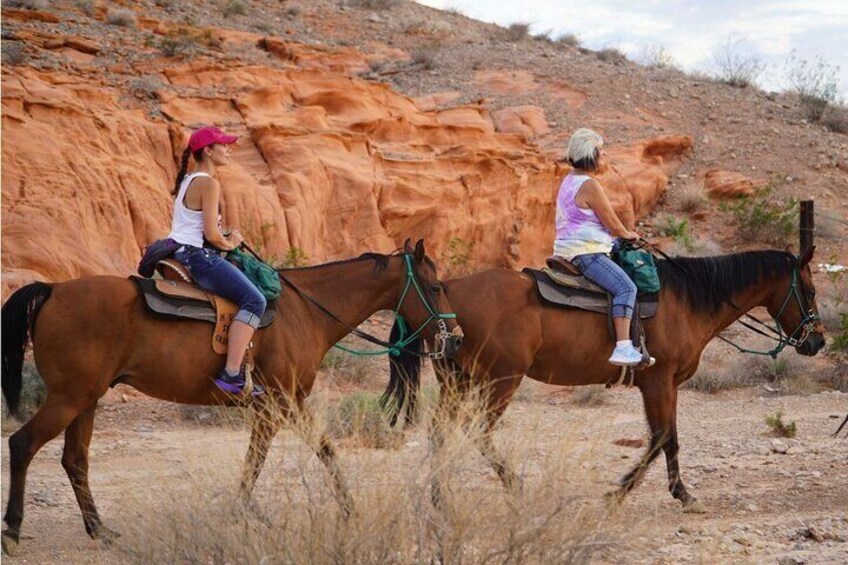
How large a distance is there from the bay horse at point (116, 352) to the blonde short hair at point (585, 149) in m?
1.55

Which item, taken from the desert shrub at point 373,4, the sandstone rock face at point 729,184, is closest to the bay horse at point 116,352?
the sandstone rock face at point 729,184

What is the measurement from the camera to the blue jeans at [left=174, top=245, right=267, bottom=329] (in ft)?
24.2

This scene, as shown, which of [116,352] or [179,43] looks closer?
[116,352]

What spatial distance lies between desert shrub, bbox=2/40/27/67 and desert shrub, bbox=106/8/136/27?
4.07m

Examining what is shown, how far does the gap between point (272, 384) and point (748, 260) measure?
4.48 metres

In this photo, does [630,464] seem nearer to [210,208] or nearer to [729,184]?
[210,208]

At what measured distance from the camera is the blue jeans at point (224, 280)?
7379mm

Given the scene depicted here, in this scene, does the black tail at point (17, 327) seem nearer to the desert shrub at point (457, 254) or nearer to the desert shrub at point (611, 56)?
the desert shrub at point (457, 254)

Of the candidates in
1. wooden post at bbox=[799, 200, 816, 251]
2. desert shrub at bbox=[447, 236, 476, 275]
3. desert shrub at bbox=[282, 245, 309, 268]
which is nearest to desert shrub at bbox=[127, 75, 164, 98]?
desert shrub at bbox=[282, 245, 309, 268]

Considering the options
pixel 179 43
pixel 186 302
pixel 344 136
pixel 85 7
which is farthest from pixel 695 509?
pixel 85 7

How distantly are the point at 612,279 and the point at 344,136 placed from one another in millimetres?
12127

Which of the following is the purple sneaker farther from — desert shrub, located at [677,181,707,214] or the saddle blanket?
desert shrub, located at [677,181,707,214]

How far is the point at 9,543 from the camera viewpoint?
6.88m

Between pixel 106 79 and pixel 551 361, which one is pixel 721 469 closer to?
pixel 551 361
